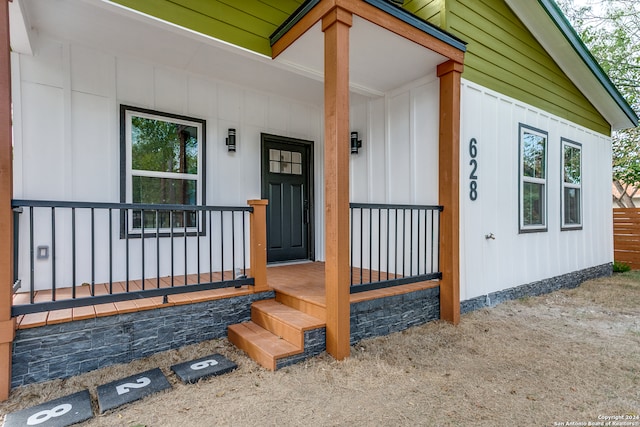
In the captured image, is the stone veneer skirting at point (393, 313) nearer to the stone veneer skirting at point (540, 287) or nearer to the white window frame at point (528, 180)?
the stone veneer skirting at point (540, 287)

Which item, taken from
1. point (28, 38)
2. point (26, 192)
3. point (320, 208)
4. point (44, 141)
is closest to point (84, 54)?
point (28, 38)

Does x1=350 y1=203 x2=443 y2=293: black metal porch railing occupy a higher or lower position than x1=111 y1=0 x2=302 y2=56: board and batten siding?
lower

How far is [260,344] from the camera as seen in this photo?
2871 millimetres

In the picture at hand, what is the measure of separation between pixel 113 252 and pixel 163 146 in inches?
50.4

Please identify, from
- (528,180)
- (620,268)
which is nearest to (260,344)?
(528,180)

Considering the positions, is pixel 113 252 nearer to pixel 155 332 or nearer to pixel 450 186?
pixel 155 332

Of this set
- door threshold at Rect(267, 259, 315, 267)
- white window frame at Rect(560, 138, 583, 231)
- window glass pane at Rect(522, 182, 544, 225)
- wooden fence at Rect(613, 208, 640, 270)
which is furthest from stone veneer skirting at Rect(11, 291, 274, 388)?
wooden fence at Rect(613, 208, 640, 270)

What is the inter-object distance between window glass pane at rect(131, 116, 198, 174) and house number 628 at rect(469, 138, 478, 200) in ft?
11.0

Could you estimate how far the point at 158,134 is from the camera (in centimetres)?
393

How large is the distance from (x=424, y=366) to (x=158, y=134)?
3.61 meters

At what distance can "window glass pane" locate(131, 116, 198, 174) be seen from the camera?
3.80m

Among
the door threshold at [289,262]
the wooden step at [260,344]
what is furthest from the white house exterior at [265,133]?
the wooden step at [260,344]

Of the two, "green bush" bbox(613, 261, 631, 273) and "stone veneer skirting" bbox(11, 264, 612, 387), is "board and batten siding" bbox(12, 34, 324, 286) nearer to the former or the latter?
"stone veneer skirting" bbox(11, 264, 612, 387)

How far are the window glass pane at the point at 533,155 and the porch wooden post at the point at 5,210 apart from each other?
5756 millimetres
